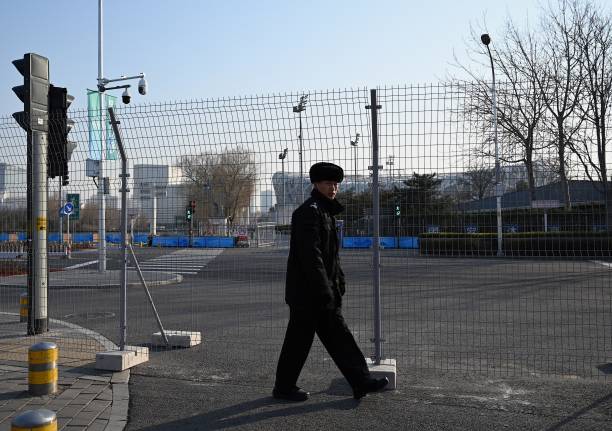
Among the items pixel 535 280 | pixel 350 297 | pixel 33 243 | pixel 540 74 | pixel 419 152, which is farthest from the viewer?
pixel 540 74

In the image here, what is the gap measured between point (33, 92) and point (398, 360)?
6.27 meters

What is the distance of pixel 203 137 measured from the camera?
685cm

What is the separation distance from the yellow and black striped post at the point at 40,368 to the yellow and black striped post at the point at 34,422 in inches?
76.7

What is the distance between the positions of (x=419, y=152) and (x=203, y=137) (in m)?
2.50

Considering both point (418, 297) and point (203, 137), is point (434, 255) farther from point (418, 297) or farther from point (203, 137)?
point (418, 297)

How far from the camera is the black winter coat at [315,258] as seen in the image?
4.93 m

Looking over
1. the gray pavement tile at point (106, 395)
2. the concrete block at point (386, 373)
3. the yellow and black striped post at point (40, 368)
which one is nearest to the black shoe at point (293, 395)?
the concrete block at point (386, 373)

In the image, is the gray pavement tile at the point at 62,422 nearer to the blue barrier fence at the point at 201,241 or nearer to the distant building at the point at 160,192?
the blue barrier fence at the point at 201,241

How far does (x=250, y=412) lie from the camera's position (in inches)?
196

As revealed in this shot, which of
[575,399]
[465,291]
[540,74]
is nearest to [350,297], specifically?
[465,291]

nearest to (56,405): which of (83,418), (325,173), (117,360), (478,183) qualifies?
(83,418)

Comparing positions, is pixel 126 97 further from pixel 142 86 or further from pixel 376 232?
pixel 376 232

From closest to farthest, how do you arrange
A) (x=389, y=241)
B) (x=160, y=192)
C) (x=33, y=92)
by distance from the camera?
(x=389, y=241), (x=160, y=192), (x=33, y=92)

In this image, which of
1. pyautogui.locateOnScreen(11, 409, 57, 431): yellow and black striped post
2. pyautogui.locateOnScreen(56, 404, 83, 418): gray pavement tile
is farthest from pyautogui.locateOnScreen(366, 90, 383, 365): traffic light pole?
pyautogui.locateOnScreen(11, 409, 57, 431): yellow and black striped post
